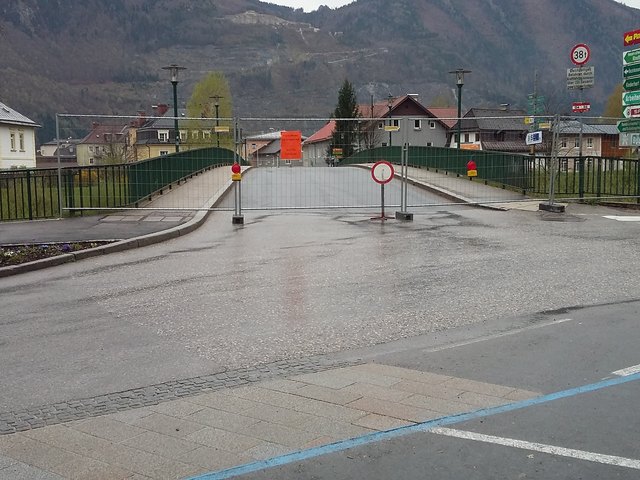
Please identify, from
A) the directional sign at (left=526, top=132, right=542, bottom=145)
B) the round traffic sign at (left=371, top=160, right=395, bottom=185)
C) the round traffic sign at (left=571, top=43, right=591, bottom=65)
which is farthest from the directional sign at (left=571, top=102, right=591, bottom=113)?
the round traffic sign at (left=371, top=160, right=395, bottom=185)

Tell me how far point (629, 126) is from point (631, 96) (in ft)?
2.47

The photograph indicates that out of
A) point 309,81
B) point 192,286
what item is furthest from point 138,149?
point 309,81

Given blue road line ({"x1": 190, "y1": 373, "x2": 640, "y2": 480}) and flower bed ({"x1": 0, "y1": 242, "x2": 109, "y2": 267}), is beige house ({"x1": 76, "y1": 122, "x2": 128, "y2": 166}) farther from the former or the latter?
blue road line ({"x1": 190, "y1": 373, "x2": 640, "y2": 480})

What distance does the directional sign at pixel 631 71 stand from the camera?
17.8 meters

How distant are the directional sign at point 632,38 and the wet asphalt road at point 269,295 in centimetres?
658

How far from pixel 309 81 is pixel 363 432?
188m

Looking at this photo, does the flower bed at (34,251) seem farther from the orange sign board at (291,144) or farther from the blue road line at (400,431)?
the blue road line at (400,431)

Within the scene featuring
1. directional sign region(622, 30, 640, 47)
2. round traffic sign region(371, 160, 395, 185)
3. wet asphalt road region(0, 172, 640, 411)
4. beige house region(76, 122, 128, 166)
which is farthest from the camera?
A: beige house region(76, 122, 128, 166)

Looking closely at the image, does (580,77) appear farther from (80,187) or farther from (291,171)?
→ (80,187)

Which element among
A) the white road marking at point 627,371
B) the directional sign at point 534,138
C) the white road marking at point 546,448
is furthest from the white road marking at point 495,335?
the directional sign at point 534,138

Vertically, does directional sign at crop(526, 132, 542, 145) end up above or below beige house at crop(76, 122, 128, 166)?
below

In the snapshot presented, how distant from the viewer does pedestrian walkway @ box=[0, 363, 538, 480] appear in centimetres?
416

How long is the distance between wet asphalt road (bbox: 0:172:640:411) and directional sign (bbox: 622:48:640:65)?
19.4 feet

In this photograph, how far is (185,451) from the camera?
4312mm
